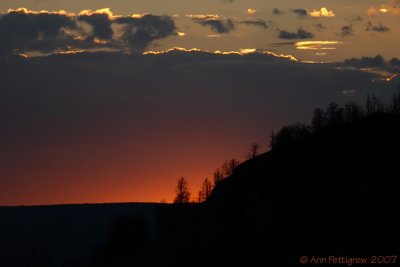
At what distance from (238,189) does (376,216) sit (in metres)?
47.6

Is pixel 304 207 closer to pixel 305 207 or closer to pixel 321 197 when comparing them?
pixel 305 207

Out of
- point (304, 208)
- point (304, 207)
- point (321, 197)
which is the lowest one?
point (304, 208)

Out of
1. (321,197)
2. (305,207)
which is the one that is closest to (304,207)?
(305,207)

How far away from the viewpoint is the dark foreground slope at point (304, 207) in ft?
303

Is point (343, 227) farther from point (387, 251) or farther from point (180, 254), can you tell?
point (180, 254)

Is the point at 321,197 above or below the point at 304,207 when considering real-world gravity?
above

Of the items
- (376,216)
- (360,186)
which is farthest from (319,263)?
(360,186)

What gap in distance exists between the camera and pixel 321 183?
116500mm

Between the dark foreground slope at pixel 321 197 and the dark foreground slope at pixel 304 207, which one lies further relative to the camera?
the dark foreground slope at pixel 304 207

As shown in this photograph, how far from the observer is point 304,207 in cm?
10688

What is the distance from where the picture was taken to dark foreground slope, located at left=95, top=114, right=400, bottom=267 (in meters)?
92.4

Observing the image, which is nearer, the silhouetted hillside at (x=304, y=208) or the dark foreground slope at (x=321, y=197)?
the dark foreground slope at (x=321, y=197)

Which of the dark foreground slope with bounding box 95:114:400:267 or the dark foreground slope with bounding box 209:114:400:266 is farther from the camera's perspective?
the dark foreground slope with bounding box 95:114:400:267

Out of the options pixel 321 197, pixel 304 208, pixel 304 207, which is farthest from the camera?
pixel 321 197
